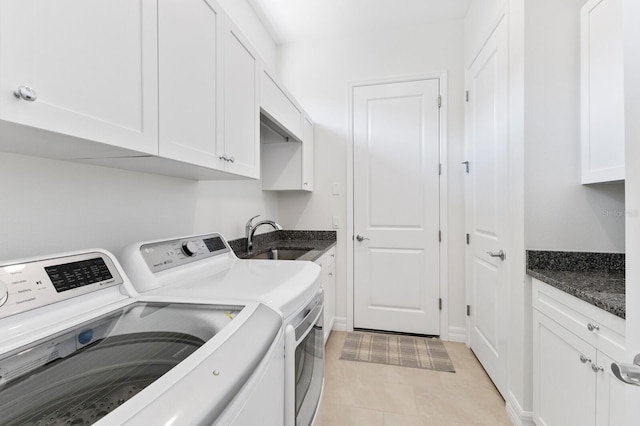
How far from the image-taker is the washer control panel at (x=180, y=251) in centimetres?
110

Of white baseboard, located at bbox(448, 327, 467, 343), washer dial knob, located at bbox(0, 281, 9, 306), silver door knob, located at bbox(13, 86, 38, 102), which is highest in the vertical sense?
silver door knob, located at bbox(13, 86, 38, 102)

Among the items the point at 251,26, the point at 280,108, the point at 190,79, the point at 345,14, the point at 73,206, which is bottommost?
the point at 73,206

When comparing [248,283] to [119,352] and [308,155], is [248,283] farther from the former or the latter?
[308,155]

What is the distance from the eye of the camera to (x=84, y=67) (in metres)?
0.70

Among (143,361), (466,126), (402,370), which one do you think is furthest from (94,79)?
(466,126)

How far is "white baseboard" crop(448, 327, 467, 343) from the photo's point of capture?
8.31ft

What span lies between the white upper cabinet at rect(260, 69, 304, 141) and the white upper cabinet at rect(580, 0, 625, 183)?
64.0 inches

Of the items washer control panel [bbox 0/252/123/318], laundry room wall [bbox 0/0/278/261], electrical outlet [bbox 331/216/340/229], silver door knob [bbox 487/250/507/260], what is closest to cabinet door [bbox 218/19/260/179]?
laundry room wall [bbox 0/0/278/261]

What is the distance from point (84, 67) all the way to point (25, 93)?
0.18 m

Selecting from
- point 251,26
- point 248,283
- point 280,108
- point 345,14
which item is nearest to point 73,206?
point 248,283

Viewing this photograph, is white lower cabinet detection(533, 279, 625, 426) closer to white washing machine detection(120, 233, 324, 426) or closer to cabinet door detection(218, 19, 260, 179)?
white washing machine detection(120, 233, 324, 426)

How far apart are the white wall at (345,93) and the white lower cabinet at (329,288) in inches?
3.4

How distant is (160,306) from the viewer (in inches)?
34.3

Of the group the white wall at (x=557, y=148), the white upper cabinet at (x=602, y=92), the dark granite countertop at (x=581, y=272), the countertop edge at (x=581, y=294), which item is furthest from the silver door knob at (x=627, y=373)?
the white wall at (x=557, y=148)
